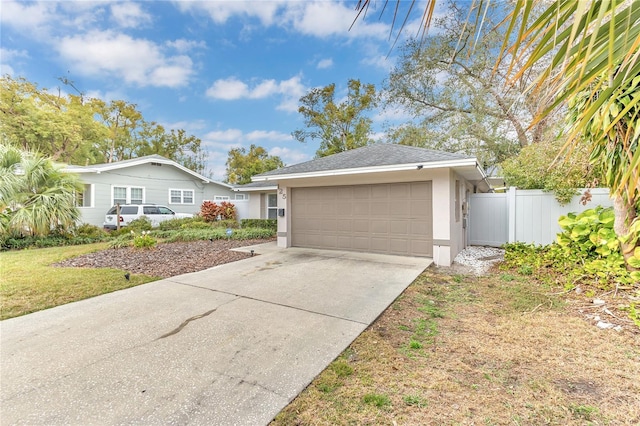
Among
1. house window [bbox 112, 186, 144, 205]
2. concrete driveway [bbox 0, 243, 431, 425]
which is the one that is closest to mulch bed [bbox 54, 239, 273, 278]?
concrete driveway [bbox 0, 243, 431, 425]

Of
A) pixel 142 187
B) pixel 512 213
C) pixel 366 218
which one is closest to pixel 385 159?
pixel 366 218

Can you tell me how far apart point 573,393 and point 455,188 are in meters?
5.73

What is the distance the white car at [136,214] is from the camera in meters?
13.0

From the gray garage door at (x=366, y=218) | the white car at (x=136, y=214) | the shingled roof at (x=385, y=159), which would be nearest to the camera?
the shingled roof at (x=385, y=159)

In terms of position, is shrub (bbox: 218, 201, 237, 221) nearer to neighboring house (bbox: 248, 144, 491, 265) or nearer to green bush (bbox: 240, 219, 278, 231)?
green bush (bbox: 240, 219, 278, 231)

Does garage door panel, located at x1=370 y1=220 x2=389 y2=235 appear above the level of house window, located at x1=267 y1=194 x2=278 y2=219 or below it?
below

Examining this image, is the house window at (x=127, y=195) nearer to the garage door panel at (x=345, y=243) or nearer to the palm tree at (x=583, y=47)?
the garage door panel at (x=345, y=243)

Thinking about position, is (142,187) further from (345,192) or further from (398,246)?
(398,246)

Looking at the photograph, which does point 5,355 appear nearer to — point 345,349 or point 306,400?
point 306,400

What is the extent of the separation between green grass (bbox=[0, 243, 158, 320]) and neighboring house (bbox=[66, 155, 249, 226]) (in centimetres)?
674

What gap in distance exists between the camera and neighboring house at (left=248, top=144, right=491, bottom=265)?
6.88m

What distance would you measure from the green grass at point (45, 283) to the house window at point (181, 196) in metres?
9.99

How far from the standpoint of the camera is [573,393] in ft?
7.53

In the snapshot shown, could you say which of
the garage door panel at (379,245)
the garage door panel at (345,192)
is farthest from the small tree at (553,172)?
the garage door panel at (345,192)
